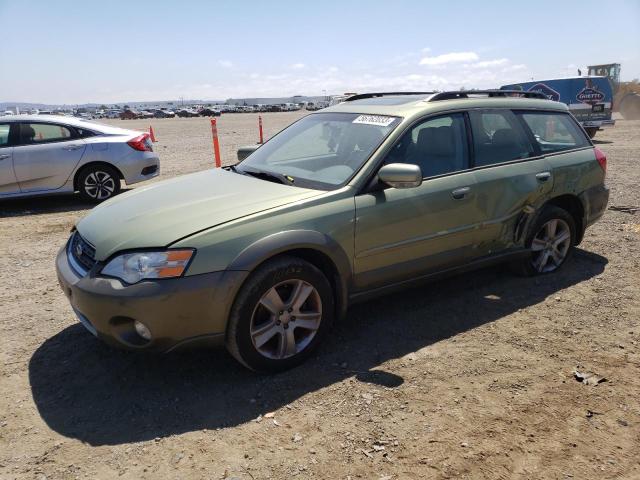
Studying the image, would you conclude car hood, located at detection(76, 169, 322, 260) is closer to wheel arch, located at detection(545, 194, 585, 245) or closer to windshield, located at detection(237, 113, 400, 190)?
windshield, located at detection(237, 113, 400, 190)

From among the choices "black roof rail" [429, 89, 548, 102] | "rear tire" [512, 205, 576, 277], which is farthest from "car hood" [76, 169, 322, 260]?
"rear tire" [512, 205, 576, 277]

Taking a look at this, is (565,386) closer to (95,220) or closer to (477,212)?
(477,212)

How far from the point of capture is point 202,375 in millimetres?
3307

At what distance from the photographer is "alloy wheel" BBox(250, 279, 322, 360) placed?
3156 mm

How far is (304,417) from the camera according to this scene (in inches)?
113

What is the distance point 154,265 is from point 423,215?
1892mm

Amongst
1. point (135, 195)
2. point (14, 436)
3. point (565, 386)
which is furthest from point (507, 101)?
point (14, 436)

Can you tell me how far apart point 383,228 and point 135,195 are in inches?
72.5

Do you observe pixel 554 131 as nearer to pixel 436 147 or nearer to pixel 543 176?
pixel 543 176

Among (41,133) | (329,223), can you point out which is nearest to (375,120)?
(329,223)

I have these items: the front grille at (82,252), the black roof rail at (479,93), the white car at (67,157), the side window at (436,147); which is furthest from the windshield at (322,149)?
the white car at (67,157)

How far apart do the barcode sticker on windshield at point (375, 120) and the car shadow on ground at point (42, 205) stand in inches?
225

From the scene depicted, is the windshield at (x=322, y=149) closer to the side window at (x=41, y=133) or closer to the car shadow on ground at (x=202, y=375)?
the car shadow on ground at (x=202, y=375)

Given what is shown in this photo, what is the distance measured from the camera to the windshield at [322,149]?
3643 mm
